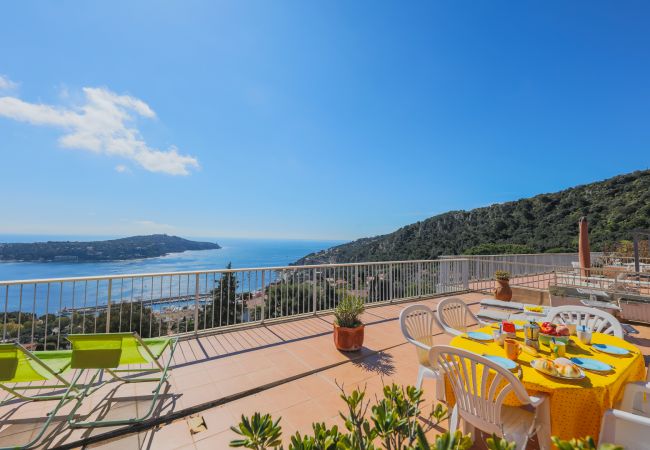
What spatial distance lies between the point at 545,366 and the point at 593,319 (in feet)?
6.03

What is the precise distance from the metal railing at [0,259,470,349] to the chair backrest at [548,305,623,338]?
3.04 metres

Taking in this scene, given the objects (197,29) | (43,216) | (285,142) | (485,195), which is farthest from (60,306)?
(485,195)

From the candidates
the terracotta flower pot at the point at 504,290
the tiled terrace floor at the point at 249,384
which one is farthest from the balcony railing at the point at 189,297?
the terracotta flower pot at the point at 504,290

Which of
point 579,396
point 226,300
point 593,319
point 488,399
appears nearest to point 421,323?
point 488,399

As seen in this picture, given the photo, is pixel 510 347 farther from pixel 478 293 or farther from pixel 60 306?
pixel 478 293

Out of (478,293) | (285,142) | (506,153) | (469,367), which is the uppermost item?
(506,153)

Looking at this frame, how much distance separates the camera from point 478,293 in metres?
8.05

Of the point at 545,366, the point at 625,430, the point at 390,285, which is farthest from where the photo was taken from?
the point at 390,285

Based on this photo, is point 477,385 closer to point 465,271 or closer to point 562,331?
point 562,331

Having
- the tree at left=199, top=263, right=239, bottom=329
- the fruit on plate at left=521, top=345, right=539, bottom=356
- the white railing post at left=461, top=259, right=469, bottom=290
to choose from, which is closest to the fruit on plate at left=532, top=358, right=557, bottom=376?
the fruit on plate at left=521, top=345, right=539, bottom=356

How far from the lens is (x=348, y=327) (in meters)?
3.72

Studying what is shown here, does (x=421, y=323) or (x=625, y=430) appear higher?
(x=421, y=323)

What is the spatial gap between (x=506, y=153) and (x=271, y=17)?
15785mm

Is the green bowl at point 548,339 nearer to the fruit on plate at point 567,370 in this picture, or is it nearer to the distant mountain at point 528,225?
the fruit on plate at point 567,370
